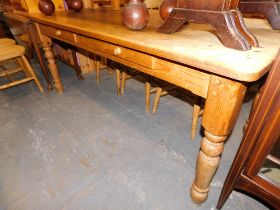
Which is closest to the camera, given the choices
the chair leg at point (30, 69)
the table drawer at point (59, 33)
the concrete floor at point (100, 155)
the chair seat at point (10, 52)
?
the concrete floor at point (100, 155)

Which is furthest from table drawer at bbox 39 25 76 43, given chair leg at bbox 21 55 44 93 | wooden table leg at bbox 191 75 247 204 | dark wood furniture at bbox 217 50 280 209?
dark wood furniture at bbox 217 50 280 209

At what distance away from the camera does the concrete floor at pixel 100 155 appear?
41.8 inches

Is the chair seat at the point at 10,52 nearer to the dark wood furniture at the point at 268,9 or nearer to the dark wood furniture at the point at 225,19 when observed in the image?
the dark wood furniture at the point at 225,19

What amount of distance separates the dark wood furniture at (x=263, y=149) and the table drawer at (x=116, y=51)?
45 cm

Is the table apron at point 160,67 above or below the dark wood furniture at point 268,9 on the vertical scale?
below

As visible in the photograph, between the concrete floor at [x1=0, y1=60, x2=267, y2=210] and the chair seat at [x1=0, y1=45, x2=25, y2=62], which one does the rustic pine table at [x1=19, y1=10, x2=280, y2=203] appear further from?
the chair seat at [x1=0, y1=45, x2=25, y2=62]

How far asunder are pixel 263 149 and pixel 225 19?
472 mm

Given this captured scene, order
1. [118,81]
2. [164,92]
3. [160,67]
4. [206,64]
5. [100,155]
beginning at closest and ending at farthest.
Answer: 1. [206,64]
2. [160,67]
3. [100,155]
4. [164,92]
5. [118,81]

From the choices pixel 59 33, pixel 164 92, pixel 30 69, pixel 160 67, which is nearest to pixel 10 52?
pixel 30 69

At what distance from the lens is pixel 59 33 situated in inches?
55.1

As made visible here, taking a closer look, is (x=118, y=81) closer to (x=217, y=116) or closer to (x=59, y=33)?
(x=59, y=33)

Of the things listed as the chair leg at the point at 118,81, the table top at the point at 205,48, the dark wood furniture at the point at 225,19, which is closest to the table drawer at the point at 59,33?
the table top at the point at 205,48

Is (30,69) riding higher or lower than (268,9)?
lower

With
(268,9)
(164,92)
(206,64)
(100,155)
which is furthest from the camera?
(164,92)
